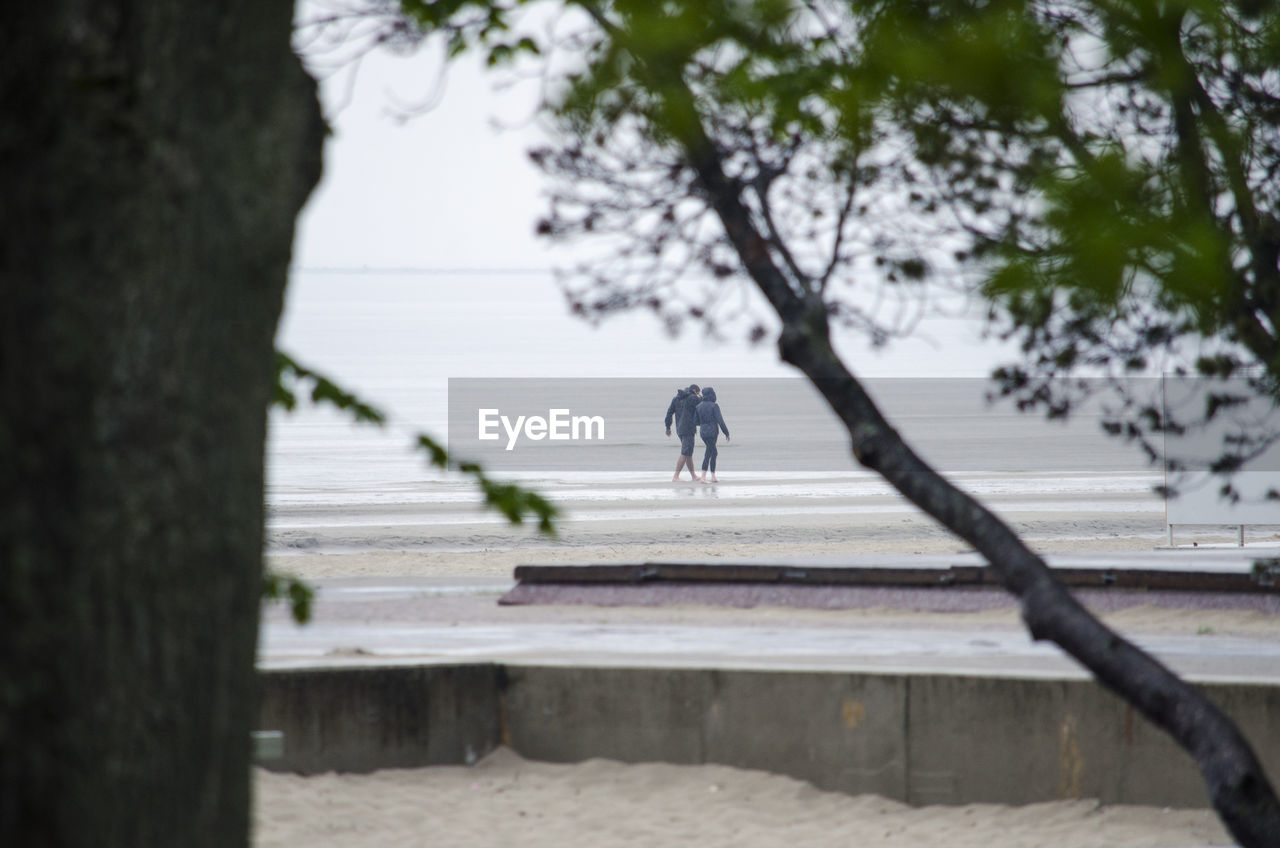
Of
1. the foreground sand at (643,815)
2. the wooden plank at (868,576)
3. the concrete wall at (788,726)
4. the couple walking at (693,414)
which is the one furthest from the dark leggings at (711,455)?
the foreground sand at (643,815)

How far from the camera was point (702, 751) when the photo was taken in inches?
296

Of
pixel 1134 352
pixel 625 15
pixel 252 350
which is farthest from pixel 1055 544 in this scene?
pixel 252 350

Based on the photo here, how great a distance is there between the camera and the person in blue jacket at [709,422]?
26.8m

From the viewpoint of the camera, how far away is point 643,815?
7.02m

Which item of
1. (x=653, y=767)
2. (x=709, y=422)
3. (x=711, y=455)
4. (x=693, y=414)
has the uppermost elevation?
(x=693, y=414)

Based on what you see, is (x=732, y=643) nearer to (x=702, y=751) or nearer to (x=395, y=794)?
(x=702, y=751)

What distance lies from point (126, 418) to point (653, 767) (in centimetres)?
627

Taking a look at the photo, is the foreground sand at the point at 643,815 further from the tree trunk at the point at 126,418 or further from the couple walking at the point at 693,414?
the couple walking at the point at 693,414

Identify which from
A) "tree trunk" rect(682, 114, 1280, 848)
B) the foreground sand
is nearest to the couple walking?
the foreground sand

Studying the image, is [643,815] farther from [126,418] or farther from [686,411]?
[686,411]

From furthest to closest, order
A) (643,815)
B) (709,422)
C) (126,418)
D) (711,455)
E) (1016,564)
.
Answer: (711,455) < (709,422) < (643,815) < (1016,564) < (126,418)

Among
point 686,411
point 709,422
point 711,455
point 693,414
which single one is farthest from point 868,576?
point 711,455

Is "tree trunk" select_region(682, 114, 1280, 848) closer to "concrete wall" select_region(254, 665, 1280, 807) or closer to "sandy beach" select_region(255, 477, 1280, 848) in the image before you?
"sandy beach" select_region(255, 477, 1280, 848)

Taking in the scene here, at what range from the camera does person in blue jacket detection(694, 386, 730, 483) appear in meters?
26.8
